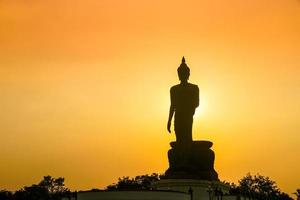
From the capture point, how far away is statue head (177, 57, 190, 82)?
36.6 meters

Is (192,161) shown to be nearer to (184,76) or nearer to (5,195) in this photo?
(184,76)

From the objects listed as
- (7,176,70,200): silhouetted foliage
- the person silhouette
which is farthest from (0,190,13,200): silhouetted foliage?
the person silhouette

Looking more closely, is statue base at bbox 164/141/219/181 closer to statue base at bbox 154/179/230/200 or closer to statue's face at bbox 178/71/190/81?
statue base at bbox 154/179/230/200

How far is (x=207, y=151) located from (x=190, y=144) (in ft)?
3.04

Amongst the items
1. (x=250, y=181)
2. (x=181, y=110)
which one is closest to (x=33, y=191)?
(x=250, y=181)

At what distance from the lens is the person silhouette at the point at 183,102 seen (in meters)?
36.5

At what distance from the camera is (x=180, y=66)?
1439 inches

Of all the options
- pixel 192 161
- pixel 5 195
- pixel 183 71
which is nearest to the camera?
pixel 192 161

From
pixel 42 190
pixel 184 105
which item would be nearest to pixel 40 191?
pixel 42 190

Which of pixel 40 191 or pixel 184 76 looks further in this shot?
pixel 40 191

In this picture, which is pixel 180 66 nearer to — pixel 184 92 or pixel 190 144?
pixel 184 92

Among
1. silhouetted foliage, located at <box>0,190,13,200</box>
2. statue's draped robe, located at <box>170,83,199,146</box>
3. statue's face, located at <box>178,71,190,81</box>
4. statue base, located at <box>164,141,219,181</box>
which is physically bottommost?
statue base, located at <box>164,141,219,181</box>

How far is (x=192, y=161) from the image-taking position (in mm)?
35125

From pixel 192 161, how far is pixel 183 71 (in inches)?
184
